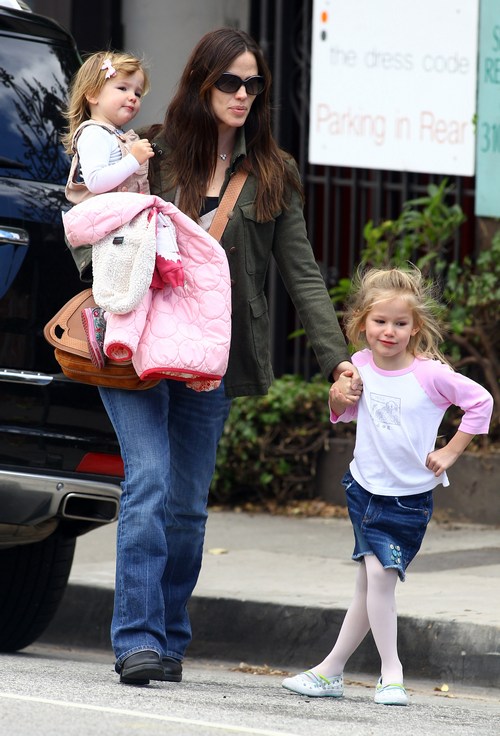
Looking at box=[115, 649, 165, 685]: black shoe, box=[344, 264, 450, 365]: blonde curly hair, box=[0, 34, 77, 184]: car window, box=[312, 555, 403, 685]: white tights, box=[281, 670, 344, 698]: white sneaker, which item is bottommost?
box=[281, 670, 344, 698]: white sneaker

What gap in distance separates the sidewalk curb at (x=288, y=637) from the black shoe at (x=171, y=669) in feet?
3.52

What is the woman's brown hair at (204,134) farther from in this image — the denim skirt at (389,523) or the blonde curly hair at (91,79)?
the denim skirt at (389,523)

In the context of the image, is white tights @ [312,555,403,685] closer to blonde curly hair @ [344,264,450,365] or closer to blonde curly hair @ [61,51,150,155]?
blonde curly hair @ [344,264,450,365]

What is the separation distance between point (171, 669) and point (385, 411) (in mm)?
1021

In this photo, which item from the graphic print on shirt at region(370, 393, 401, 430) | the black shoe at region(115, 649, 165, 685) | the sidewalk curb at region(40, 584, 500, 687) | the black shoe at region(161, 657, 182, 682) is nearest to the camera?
the black shoe at region(115, 649, 165, 685)

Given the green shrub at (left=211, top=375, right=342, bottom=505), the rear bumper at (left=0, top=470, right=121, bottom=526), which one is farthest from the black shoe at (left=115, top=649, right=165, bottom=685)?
the green shrub at (left=211, top=375, right=342, bottom=505)

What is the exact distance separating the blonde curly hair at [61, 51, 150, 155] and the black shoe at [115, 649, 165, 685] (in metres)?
1.44

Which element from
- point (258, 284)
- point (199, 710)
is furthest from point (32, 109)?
point (199, 710)

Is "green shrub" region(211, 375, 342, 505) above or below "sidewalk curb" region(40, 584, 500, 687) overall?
above

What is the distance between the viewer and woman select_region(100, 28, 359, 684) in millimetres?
4418

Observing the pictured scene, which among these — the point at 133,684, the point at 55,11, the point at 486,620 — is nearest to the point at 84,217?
the point at 133,684

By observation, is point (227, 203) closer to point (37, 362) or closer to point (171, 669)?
point (37, 362)

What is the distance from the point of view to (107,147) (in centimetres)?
441

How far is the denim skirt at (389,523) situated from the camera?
4.43 m
